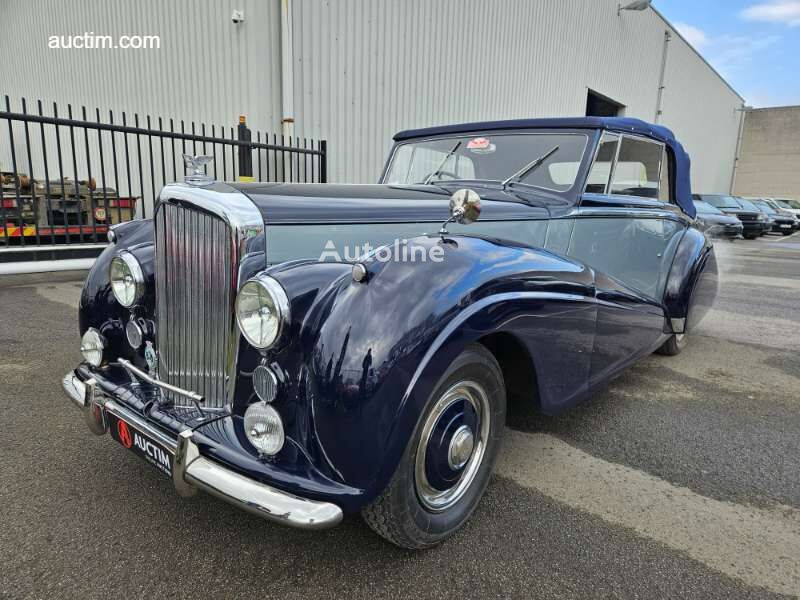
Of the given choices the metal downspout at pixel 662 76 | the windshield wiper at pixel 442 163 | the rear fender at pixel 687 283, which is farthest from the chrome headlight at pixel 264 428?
the metal downspout at pixel 662 76

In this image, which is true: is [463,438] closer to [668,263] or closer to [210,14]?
[668,263]

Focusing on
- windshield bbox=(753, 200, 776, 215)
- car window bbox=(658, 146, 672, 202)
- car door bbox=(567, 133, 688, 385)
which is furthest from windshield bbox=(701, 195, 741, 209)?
car door bbox=(567, 133, 688, 385)

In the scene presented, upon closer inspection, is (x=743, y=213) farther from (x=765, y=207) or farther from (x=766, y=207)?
(x=766, y=207)

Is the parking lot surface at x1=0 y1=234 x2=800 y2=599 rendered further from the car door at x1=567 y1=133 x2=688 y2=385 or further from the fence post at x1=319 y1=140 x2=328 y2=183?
the fence post at x1=319 y1=140 x2=328 y2=183

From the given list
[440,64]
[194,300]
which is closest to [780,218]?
[440,64]

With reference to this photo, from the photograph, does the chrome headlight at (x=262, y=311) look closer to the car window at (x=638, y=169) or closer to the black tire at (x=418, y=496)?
the black tire at (x=418, y=496)

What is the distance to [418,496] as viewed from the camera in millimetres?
1756

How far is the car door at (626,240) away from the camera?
2.63 meters

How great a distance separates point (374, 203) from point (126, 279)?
1.11 meters

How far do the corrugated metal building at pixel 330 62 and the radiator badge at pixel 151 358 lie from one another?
6417 millimetres

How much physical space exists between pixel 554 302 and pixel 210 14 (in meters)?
8.10

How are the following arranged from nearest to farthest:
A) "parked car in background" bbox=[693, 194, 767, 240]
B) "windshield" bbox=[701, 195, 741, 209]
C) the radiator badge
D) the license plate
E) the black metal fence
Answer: the license plate → the radiator badge → the black metal fence → "parked car in background" bbox=[693, 194, 767, 240] → "windshield" bbox=[701, 195, 741, 209]

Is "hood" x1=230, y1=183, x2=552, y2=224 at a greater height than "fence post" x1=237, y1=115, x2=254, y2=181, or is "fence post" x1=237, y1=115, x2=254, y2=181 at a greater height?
"fence post" x1=237, y1=115, x2=254, y2=181

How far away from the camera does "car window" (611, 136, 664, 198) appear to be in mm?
3193
